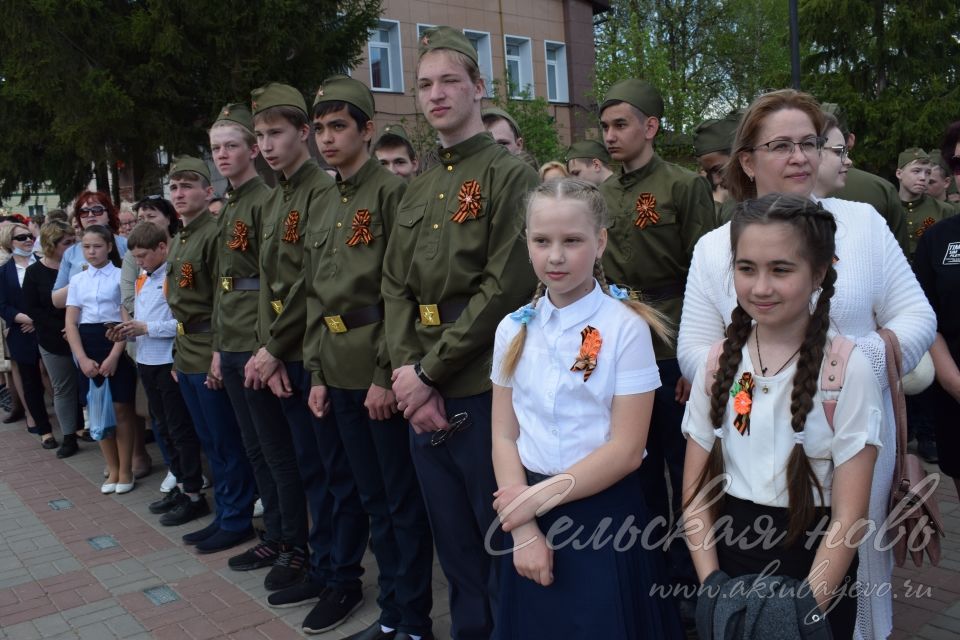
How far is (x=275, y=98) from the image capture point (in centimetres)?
415

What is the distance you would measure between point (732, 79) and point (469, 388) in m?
26.2

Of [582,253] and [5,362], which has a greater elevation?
[582,253]

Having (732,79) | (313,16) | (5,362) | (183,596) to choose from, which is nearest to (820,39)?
(732,79)

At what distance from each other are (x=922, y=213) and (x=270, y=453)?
18.6 feet

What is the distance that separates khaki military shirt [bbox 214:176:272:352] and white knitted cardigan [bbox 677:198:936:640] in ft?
8.73

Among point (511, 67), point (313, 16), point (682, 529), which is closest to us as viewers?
point (682, 529)

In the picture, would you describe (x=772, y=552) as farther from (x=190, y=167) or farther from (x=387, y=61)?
(x=387, y=61)

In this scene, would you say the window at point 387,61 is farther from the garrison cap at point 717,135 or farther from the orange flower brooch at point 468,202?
the orange flower brooch at point 468,202

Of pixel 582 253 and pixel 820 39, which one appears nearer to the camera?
pixel 582 253

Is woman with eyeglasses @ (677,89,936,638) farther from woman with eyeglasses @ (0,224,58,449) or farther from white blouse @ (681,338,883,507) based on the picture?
woman with eyeglasses @ (0,224,58,449)

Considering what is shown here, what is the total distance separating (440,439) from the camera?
306 centimetres

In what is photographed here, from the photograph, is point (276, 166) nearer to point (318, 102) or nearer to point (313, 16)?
point (318, 102)

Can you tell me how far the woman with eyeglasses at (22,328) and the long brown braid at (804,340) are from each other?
779 centimetres

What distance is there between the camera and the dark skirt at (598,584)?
2352 millimetres
